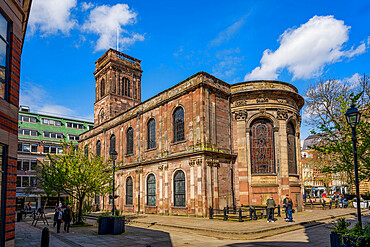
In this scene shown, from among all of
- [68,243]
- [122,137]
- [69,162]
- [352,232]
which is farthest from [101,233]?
[122,137]

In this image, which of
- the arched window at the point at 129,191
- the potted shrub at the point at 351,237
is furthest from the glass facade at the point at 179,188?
the potted shrub at the point at 351,237

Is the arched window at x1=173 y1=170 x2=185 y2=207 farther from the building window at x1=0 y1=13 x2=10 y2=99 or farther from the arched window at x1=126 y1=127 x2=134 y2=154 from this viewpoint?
the building window at x1=0 y1=13 x2=10 y2=99

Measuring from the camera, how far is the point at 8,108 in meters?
7.77

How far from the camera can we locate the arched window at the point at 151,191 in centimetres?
2645

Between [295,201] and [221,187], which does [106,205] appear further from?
[295,201]

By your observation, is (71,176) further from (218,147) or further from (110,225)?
(218,147)

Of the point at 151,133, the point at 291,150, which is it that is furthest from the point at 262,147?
the point at 151,133

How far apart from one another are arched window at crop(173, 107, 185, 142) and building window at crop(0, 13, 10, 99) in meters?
17.3

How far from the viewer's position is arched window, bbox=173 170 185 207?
910 inches

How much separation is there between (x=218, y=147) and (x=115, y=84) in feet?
78.3

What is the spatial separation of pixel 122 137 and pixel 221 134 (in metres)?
14.0

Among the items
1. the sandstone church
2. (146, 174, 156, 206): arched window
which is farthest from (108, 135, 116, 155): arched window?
(146, 174, 156, 206): arched window

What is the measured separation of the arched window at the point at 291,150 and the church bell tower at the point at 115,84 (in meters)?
24.6

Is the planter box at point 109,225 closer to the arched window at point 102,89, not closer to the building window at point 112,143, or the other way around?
the building window at point 112,143
